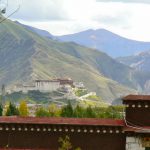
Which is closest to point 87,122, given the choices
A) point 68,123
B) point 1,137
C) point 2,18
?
point 68,123

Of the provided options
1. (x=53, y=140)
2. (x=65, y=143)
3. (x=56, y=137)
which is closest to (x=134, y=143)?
(x=65, y=143)

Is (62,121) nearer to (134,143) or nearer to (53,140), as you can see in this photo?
(53,140)

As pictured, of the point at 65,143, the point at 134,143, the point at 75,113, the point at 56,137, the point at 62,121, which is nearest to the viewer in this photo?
the point at 65,143

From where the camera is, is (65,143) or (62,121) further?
(62,121)

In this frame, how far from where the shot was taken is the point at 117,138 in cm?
3459

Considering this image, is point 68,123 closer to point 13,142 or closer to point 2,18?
point 13,142

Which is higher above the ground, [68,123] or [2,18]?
[2,18]

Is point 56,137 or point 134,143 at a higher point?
point 56,137

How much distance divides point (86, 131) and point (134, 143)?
10.3 feet

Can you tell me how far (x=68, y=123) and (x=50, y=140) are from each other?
1655mm

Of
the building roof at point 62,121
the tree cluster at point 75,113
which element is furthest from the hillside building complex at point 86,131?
the tree cluster at point 75,113

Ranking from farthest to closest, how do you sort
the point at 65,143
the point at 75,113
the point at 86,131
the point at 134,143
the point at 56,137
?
the point at 75,113 → the point at 56,137 → the point at 86,131 → the point at 134,143 → the point at 65,143

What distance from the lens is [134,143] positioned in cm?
3378

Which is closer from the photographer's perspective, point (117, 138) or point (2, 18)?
point (2, 18)
